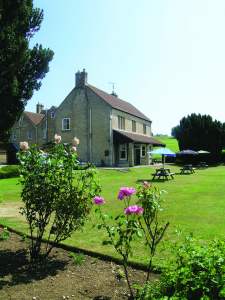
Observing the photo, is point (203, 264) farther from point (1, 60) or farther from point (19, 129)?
point (19, 129)

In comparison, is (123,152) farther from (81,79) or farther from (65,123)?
(81,79)

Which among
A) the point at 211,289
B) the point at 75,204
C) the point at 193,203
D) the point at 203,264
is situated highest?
the point at 75,204

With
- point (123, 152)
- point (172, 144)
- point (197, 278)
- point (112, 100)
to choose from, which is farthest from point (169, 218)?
point (172, 144)

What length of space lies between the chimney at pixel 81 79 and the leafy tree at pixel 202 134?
19.1m

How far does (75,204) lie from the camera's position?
393 centimetres

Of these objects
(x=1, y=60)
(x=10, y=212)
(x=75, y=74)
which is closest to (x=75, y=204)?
(x=10, y=212)

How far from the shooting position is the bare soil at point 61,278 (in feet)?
10.3

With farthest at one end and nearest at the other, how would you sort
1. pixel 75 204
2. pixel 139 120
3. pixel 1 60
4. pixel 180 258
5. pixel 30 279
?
pixel 139 120 → pixel 1 60 → pixel 75 204 → pixel 30 279 → pixel 180 258

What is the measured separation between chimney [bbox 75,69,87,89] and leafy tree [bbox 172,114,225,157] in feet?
62.6

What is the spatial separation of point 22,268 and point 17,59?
12.0 meters

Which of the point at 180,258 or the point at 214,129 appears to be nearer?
the point at 180,258

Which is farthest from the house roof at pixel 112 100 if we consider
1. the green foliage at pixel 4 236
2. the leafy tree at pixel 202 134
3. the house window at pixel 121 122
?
the green foliage at pixel 4 236

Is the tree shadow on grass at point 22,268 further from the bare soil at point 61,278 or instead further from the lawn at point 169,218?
the lawn at point 169,218

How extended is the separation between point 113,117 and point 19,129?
72.8 feet
